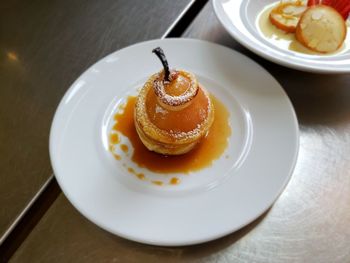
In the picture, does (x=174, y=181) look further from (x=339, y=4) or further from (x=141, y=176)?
(x=339, y=4)

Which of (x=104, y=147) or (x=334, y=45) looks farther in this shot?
(x=334, y=45)

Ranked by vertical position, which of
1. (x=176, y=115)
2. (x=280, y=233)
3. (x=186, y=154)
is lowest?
(x=280, y=233)

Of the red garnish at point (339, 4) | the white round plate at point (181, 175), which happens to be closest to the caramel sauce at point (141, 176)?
the white round plate at point (181, 175)

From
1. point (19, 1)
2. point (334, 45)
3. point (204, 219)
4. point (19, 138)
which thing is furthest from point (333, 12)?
point (19, 1)

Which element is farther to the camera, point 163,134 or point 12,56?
point 12,56

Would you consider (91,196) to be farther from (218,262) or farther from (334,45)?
(334,45)

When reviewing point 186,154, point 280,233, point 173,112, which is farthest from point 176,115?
point 280,233

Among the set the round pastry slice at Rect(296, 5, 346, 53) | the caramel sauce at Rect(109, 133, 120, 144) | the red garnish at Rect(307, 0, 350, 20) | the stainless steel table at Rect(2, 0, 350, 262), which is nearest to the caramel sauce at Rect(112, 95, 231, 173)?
the caramel sauce at Rect(109, 133, 120, 144)

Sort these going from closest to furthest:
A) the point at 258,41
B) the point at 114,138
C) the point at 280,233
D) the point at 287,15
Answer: the point at 280,233 < the point at 114,138 < the point at 258,41 < the point at 287,15
